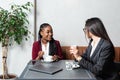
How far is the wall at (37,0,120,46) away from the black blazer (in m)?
1.46

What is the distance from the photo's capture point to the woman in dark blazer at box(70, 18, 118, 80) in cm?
227

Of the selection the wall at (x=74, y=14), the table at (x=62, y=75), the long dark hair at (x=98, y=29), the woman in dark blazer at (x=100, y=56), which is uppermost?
the wall at (x=74, y=14)

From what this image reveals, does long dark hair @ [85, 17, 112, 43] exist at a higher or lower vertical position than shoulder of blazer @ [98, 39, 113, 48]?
higher

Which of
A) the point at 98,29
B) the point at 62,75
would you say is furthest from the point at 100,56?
the point at 62,75

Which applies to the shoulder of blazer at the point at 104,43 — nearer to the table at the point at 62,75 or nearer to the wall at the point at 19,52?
the table at the point at 62,75

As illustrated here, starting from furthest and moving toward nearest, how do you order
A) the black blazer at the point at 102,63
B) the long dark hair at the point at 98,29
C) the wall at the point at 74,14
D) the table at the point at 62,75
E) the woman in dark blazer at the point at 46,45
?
the wall at the point at 74,14 < the woman in dark blazer at the point at 46,45 < the long dark hair at the point at 98,29 < the black blazer at the point at 102,63 < the table at the point at 62,75

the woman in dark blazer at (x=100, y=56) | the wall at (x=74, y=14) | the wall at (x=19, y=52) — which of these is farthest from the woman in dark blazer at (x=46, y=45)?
the woman in dark blazer at (x=100, y=56)

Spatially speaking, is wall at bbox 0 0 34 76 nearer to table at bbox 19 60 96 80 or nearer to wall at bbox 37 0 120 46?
wall at bbox 37 0 120 46

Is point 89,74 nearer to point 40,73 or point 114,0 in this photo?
point 40,73

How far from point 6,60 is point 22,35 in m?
0.49

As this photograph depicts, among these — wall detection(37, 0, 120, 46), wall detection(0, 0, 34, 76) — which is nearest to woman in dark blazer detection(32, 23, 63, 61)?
wall detection(0, 0, 34, 76)

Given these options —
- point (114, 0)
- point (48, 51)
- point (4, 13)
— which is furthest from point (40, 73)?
point (114, 0)

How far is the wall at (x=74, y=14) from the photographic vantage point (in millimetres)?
3797

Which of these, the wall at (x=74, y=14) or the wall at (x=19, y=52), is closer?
the wall at (x=19, y=52)
